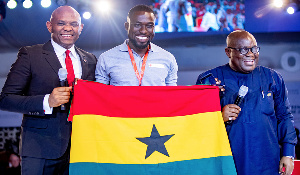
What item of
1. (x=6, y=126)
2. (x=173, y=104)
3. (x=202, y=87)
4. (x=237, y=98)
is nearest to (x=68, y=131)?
(x=173, y=104)

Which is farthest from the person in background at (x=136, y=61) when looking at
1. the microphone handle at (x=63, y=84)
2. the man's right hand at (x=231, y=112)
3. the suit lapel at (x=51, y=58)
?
the man's right hand at (x=231, y=112)

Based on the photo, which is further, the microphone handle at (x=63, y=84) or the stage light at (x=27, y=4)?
the stage light at (x=27, y=4)

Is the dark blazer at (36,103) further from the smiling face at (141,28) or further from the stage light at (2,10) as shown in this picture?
the stage light at (2,10)

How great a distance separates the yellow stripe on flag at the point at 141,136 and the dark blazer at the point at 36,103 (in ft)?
0.77

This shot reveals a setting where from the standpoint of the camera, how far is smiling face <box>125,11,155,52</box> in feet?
11.0

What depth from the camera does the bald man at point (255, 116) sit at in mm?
2971

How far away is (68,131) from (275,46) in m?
6.42

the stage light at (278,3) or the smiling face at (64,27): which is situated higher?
the stage light at (278,3)

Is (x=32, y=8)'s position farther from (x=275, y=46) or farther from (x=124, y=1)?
(x=275, y=46)

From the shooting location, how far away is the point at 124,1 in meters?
7.61

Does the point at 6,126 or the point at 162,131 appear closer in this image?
the point at 162,131

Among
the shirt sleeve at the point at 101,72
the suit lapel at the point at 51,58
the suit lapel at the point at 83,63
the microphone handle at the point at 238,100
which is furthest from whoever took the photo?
the shirt sleeve at the point at 101,72

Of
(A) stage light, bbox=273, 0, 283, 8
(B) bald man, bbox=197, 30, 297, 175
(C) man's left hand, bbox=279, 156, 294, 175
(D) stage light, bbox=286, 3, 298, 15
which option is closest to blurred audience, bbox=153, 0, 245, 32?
(A) stage light, bbox=273, 0, 283, 8

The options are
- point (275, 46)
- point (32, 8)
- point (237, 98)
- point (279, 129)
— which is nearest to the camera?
point (237, 98)
